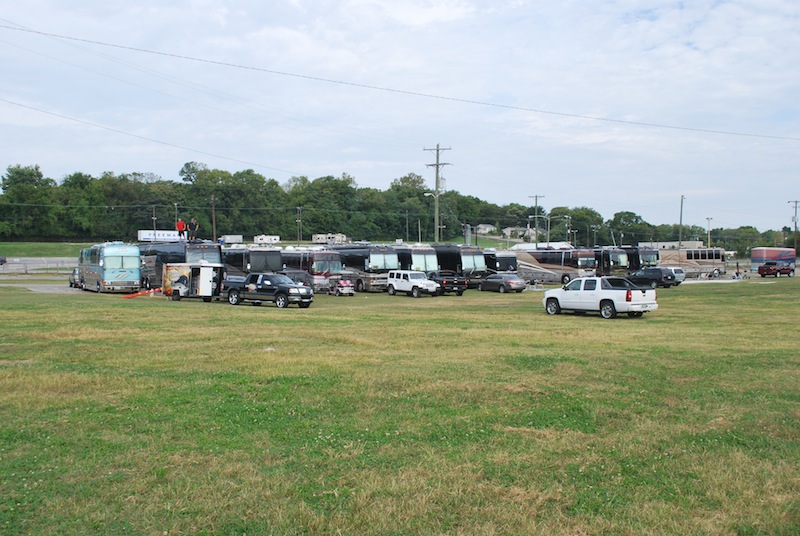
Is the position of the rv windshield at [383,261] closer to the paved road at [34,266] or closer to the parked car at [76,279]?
the parked car at [76,279]

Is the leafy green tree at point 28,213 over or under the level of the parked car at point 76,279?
over

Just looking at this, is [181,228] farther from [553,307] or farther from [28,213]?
[28,213]

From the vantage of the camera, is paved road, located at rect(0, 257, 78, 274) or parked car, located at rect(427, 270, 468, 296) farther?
paved road, located at rect(0, 257, 78, 274)

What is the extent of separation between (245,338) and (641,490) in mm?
12321

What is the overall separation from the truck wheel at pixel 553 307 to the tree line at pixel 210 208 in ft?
222

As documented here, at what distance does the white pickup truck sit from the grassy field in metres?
10.5

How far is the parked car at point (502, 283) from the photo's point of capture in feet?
154

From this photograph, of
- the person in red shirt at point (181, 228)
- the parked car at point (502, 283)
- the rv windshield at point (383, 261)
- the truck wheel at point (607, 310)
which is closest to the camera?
the truck wheel at point (607, 310)

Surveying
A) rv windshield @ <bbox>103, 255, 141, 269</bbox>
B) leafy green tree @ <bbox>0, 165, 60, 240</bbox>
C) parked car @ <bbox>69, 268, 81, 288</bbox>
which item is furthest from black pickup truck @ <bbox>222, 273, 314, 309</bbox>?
leafy green tree @ <bbox>0, 165, 60, 240</bbox>

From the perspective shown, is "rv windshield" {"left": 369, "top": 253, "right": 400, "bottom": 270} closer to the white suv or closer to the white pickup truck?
the white suv

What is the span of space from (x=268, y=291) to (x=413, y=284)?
12.0 meters

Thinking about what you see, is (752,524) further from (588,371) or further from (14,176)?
(14,176)

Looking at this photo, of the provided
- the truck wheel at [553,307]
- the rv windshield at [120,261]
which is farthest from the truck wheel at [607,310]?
the rv windshield at [120,261]

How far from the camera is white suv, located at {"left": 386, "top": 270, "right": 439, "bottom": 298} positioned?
42.3 metres
